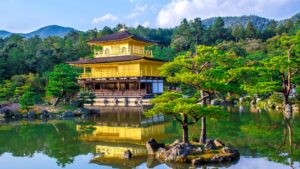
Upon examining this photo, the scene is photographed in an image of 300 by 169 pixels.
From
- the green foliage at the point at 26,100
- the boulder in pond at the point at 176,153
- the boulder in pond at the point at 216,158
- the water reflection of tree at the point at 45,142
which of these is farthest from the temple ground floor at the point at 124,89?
the boulder in pond at the point at 216,158

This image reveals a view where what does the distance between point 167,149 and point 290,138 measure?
5481mm

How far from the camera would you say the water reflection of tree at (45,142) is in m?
13.2

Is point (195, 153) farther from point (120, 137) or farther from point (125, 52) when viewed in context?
point (125, 52)

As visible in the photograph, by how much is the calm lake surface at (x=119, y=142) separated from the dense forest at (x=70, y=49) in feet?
35.1

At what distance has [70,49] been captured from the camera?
5253 cm

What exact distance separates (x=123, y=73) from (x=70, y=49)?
61.0 ft

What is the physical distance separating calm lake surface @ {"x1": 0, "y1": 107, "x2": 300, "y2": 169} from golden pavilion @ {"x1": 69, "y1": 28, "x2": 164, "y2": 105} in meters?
13.9

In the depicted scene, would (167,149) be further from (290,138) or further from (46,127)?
(46,127)

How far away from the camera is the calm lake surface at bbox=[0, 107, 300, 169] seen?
11.1 m

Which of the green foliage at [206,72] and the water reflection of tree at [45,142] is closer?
the green foliage at [206,72]

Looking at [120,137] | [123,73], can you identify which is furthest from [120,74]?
[120,137]

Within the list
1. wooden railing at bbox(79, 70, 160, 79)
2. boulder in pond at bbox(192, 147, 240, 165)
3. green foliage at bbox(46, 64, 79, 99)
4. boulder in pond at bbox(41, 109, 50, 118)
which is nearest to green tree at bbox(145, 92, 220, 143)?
boulder in pond at bbox(192, 147, 240, 165)

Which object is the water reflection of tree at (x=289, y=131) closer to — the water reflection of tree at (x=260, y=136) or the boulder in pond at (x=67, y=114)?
the water reflection of tree at (x=260, y=136)

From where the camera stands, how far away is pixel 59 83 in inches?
1157
